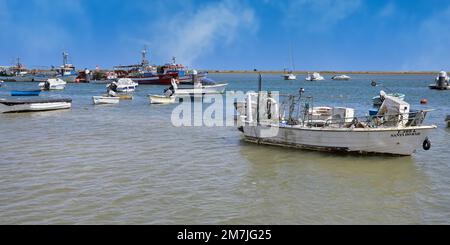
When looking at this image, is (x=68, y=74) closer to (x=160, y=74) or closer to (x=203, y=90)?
(x=160, y=74)

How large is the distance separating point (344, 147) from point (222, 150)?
5.22 m

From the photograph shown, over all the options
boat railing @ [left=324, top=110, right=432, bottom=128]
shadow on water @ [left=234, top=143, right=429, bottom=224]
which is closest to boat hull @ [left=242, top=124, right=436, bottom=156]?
shadow on water @ [left=234, top=143, right=429, bottom=224]

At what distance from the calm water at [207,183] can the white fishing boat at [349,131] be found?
1.61 feet

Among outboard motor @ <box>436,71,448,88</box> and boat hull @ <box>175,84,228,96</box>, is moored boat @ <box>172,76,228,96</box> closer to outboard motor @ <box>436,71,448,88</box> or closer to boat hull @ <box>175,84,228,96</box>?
boat hull @ <box>175,84,228,96</box>

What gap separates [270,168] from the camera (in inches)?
650

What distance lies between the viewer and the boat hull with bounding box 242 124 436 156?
A: 683 inches

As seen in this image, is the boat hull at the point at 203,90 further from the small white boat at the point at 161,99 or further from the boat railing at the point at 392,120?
the boat railing at the point at 392,120

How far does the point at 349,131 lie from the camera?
58.6ft

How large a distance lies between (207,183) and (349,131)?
22.5 ft

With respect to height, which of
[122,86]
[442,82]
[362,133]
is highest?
[442,82]

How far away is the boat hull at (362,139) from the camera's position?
1734 centimetres

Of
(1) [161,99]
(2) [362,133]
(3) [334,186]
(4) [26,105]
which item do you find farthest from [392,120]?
(1) [161,99]

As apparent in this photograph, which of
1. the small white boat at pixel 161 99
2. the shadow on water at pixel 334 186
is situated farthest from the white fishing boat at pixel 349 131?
the small white boat at pixel 161 99
